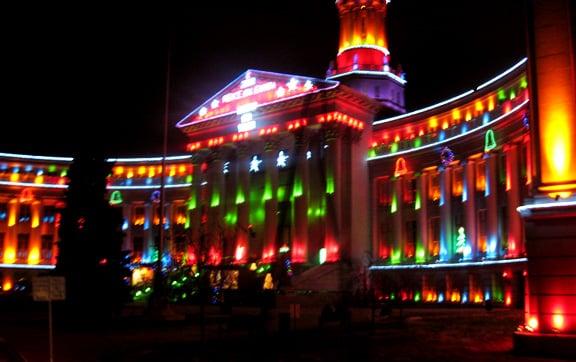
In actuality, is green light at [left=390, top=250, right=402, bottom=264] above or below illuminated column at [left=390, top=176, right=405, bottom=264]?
below

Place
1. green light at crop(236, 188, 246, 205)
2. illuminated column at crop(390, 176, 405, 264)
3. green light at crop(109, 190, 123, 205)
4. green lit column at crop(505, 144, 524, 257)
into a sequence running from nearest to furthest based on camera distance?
green lit column at crop(505, 144, 524, 257) < illuminated column at crop(390, 176, 405, 264) < green light at crop(236, 188, 246, 205) < green light at crop(109, 190, 123, 205)

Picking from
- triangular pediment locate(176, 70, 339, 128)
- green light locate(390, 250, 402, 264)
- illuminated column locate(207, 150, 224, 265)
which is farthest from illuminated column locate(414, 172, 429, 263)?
illuminated column locate(207, 150, 224, 265)

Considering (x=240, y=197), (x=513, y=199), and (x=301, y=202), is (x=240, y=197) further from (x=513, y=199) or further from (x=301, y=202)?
(x=513, y=199)

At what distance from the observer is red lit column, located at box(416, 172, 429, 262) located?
60531 mm

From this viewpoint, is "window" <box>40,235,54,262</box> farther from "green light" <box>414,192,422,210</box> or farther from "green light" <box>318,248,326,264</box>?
"green light" <box>414,192,422,210</box>

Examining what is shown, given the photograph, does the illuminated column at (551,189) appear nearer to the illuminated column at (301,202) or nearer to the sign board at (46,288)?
the sign board at (46,288)

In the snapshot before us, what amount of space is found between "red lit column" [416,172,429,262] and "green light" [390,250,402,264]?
7.18 ft

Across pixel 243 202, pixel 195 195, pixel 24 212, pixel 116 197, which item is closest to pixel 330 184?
pixel 243 202

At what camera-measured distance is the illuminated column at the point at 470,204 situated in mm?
55250

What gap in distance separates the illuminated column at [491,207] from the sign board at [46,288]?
4255 centimetres

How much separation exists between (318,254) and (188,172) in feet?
94.2

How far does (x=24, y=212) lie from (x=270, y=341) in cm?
6910

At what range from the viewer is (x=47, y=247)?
8594 cm

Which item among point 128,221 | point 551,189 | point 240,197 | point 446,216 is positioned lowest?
point 551,189
